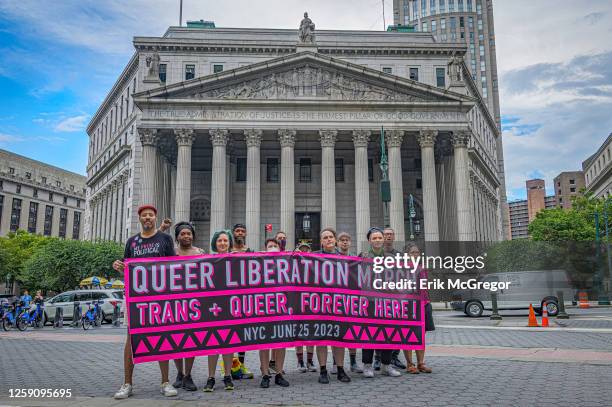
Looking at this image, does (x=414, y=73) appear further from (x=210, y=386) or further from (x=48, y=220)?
(x=48, y=220)

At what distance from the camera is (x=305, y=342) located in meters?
7.38

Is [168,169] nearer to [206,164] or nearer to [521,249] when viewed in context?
[206,164]

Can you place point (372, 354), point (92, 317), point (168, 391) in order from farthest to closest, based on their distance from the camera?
point (92, 317), point (372, 354), point (168, 391)

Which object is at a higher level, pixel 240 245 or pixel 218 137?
pixel 218 137

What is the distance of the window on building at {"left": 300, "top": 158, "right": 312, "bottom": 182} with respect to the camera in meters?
43.9

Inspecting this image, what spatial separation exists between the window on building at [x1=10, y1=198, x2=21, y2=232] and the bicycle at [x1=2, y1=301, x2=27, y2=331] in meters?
87.2

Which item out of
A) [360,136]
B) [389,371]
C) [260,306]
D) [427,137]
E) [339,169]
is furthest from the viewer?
[339,169]

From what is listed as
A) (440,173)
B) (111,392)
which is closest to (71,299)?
(111,392)

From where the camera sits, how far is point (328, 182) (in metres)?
36.4

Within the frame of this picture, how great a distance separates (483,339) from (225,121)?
27.7m

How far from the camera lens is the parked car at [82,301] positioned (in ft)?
82.8

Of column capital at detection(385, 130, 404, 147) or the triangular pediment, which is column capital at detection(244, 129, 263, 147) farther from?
column capital at detection(385, 130, 404, 147)

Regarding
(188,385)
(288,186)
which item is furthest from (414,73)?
(188,385)

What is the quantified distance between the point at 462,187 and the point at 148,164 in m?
23.8
